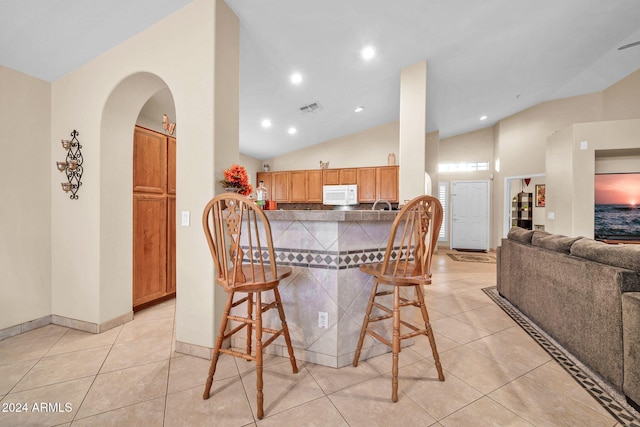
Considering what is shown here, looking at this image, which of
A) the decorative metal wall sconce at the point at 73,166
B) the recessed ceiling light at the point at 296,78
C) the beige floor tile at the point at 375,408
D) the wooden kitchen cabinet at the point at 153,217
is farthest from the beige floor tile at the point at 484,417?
the recessed ceiling light at the point at 296,78

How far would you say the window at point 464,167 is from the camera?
718 cm

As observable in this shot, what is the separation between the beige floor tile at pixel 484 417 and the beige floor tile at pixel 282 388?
2.28ft

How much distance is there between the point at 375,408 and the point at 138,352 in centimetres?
175

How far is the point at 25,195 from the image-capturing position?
228 cm

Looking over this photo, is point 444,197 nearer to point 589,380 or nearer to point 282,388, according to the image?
point 589,380

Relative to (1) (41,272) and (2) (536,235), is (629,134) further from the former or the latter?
(1) (41,272)

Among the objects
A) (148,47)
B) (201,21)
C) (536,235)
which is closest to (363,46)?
(201,21)

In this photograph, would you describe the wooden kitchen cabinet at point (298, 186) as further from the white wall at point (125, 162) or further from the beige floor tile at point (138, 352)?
the beige floor tile at point (138, 352)

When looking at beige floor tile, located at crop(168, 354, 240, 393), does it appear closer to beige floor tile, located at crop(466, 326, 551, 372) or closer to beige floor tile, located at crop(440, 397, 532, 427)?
beige floor tile, located at crop(440, 397, 532, 427)

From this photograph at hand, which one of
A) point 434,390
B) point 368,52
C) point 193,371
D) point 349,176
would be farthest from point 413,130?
point 193,371

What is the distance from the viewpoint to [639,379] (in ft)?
4.38

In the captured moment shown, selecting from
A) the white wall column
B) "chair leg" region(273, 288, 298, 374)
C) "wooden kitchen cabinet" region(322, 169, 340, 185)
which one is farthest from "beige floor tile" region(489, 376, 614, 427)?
"wooden kitchen cabinet" region(322, 169, 340, 185)

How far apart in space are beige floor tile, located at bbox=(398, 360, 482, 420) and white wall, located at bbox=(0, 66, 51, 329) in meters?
3.08

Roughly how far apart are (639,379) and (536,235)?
4.93 feet
